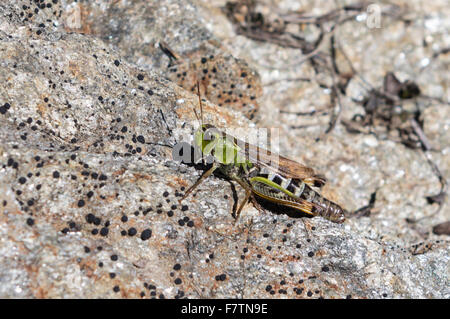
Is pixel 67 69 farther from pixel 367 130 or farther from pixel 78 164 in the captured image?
pixel 367 130

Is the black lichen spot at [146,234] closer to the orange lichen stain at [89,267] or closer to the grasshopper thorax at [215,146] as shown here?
the orange lichen stain at [89,267]

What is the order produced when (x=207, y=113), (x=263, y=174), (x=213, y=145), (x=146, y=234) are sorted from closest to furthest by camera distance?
(x=146, y=234), (x=213, y=145), (x=263, y=174), (x=207, y=113)

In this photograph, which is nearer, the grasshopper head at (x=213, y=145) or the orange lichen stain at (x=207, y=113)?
the grasshopper head at (x=213, y=145)

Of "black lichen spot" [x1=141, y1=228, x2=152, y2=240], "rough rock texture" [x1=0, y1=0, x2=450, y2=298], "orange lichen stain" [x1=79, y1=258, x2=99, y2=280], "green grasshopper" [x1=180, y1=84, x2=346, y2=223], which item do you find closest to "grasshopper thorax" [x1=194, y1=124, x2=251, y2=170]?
"green grasshopper" [x1=180, y1=84, x2=346, y2=223]

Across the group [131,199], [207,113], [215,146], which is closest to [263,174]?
[215,146]

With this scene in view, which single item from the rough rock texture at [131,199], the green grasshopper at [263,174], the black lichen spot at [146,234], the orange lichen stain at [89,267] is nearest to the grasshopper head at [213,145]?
the green grasshopper at [263,174]

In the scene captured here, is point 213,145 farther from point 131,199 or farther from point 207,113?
point 131,199
